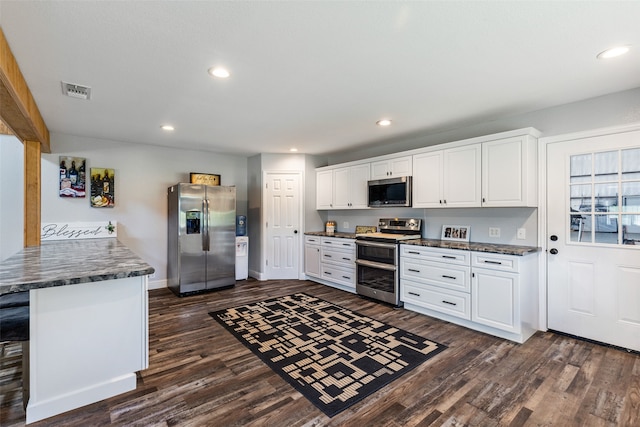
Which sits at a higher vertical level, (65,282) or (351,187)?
(351,187)

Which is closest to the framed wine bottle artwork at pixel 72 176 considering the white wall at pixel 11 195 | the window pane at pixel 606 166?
the white wall at pixel 11 195

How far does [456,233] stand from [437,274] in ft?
2.28

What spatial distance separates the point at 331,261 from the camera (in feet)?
16.3

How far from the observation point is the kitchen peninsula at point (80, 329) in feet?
5.94

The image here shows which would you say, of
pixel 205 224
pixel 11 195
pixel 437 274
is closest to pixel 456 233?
pixel 437 274

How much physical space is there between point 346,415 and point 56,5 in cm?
284

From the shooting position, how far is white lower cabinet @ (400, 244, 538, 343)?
2895 millimetres

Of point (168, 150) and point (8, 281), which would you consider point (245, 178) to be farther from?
point (8, 281)

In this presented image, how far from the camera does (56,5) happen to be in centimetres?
158

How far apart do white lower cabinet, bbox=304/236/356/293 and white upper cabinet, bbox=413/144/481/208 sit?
130 cm

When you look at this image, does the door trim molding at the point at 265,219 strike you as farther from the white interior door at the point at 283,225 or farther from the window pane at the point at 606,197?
the window pane at the point at 606,197

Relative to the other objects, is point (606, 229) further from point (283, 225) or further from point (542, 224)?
point (283, 225)

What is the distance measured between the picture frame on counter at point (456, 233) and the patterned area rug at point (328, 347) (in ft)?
4.72

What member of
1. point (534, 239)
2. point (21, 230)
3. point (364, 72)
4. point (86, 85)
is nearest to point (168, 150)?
point (21, 230)
